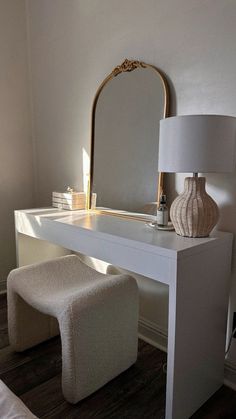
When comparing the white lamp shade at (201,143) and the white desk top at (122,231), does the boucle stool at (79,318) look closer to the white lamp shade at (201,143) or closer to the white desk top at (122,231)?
the white desk top at (122,231)

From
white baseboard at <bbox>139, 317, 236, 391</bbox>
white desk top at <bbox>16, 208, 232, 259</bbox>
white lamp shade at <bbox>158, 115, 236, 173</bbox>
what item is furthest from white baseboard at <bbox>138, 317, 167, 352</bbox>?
white lamp shade at <bbox>158, 115, 236, 173</bbox>

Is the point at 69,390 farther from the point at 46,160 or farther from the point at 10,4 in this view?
the point at 10,4

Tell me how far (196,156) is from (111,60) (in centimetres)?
106

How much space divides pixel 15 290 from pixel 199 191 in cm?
108

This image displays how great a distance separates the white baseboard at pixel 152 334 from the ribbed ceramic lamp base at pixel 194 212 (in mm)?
754

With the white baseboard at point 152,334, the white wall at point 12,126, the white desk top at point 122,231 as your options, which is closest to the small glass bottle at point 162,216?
the white desk top at point 122,231

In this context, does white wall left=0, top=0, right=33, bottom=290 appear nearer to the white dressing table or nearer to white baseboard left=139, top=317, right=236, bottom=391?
the white dressing table

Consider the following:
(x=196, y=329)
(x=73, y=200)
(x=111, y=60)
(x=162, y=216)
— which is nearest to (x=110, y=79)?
(x=111, y=60)

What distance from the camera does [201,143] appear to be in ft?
3.87

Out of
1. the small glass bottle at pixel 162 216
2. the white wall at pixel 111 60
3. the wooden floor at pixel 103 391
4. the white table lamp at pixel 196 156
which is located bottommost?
the wooden floor at pixel 103 391

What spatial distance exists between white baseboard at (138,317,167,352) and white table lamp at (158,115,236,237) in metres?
0.76

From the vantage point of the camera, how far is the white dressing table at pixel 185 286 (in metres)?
1.15

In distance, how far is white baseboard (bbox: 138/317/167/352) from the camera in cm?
177

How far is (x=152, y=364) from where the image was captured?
5.43 feet
